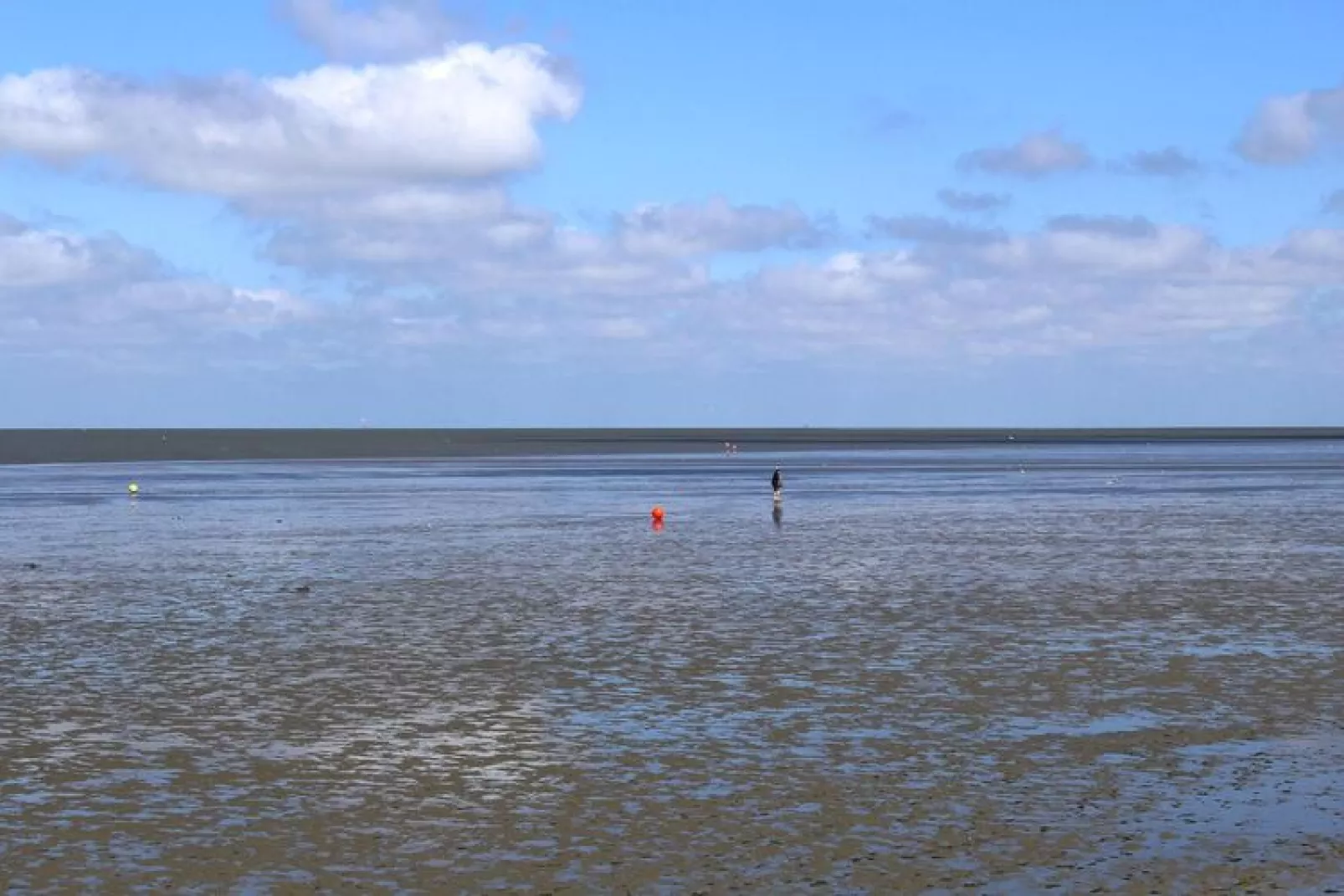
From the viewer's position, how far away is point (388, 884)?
48.2 ft

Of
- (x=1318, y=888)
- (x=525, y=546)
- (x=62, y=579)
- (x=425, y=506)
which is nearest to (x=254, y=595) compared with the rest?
(x=62, y=579)

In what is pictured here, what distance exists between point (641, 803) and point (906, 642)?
12.6 meters

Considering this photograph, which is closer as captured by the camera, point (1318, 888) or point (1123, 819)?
point (1318, 888)

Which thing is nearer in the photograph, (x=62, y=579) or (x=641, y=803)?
(x=641, y=803)

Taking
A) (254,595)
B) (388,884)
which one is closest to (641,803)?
(388,884)

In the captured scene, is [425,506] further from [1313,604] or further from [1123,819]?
[1123,819]

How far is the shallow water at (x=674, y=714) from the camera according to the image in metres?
15.7

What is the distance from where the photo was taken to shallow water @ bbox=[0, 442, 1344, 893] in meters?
15.7

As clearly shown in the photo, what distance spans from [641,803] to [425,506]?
55358mm

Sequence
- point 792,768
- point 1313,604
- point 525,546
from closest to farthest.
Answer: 1. point 792,768
2. point 1313,604
3. point 525,546

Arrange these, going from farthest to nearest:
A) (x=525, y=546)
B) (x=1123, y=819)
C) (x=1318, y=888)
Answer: (x=525, y=546)
(x=1123, y=819)
(x=1318, y=888)

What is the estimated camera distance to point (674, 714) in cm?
2273

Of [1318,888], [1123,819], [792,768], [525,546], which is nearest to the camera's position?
[1318,888]

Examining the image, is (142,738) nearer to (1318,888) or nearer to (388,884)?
(388,884)
